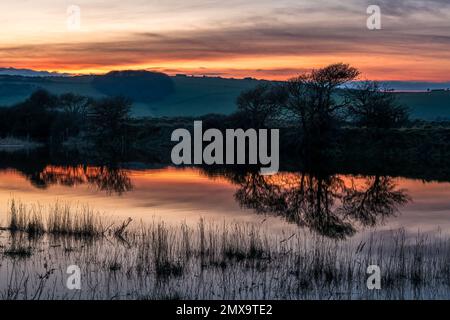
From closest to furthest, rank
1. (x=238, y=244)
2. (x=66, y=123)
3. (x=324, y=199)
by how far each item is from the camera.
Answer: (x=238, y=244), (x=324, y=199), (x=66, y=123)

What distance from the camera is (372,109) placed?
5950 centimetres

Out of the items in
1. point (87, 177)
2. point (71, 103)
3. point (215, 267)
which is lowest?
point (87, 177)

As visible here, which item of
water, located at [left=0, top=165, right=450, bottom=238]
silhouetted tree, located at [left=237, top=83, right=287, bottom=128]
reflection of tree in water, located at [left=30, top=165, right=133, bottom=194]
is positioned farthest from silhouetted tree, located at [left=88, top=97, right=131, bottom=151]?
water, located at [left=0, top=165, right=450, bottom=238]

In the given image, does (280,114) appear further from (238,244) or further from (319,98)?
(238,244)

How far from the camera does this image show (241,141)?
71.7 meters

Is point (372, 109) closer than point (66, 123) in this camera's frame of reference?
Yes

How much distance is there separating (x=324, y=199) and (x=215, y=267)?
1470cm

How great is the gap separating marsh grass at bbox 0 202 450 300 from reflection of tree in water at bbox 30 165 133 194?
1418 cm

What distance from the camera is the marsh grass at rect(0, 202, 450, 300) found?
1154cm

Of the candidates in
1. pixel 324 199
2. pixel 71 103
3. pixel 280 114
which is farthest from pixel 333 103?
pixel 71 103

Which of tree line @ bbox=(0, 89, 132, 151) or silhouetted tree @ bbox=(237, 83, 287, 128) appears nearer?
silhouetted tree @ bbox=(237, 83, 287, 128)

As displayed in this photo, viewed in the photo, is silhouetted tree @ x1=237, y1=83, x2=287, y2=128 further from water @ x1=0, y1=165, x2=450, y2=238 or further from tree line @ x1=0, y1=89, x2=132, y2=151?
water @ x1=0, y1=165, x2=450, y2=238

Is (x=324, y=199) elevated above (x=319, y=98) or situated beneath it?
situated beneath

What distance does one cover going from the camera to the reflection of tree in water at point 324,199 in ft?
68.0
